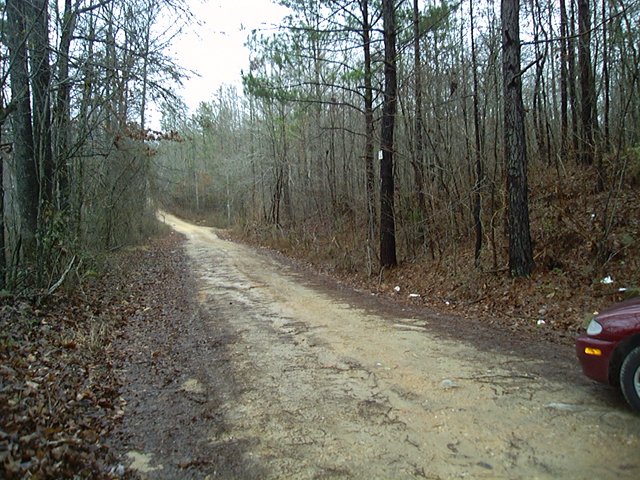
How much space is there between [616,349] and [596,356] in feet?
0.60

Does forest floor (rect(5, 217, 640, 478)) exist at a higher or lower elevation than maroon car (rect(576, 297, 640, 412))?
lower

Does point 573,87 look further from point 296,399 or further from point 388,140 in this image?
point 296,399

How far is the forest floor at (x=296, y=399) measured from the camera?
312cm

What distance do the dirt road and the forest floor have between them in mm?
16

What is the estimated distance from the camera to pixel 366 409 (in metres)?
3.95

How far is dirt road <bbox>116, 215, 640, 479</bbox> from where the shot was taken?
3113mm

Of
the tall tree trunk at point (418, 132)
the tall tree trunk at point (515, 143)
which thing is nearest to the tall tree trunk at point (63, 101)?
the tall tree trunk at point (418, 132)

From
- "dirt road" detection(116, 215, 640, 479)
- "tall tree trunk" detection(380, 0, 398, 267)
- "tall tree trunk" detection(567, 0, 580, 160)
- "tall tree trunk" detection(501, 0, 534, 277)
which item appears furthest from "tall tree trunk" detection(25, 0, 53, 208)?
"tall tree trunk" detection(567, 0, 580, 160)

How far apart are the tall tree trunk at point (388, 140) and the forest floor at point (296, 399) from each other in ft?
12.9

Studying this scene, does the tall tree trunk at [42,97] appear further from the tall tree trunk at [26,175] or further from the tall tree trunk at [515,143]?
the tall tree trunk at [515,143]

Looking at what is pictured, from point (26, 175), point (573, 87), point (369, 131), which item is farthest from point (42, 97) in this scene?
point (573, 87)

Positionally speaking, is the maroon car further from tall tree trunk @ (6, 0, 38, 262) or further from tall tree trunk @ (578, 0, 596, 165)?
tall tree trunk @ (6, 0, 38, 262)

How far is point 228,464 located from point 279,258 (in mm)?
14056

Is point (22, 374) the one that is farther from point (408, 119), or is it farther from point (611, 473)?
point (408, 119)
